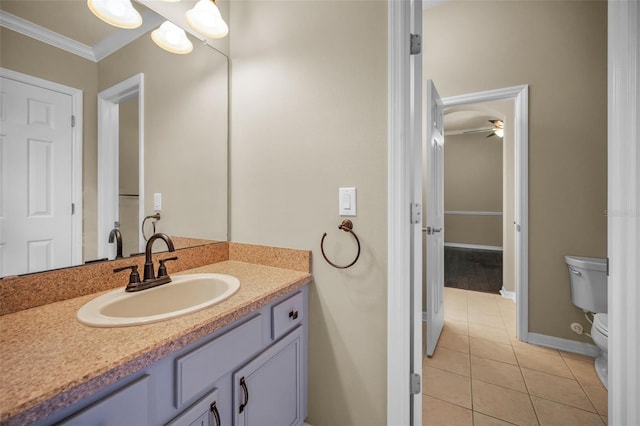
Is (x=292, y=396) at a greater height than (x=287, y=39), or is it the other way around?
(x=287, y=39)

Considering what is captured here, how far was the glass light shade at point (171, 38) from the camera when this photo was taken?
1269 mm

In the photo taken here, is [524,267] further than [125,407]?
Yes

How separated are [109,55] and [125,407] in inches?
48.4

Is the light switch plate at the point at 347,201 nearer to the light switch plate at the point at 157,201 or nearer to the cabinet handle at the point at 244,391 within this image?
the cabinet handle at the point at 244,391

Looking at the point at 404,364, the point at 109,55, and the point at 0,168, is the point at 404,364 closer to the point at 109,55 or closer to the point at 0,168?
the point at 0,168

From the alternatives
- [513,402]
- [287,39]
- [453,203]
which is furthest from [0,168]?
[453,203]

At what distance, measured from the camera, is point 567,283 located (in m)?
2.09

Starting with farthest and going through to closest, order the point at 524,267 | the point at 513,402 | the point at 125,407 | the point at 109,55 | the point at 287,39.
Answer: the point at 524,267
the point at 513,402
the point at 287,39
the point at 109,55
the point at 125,407

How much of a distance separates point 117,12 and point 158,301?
116cm

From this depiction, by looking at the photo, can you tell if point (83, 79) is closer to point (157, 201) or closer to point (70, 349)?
point (157, 201)

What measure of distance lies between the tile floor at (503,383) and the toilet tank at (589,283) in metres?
0.43

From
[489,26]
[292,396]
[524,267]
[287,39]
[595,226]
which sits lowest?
[292,396]

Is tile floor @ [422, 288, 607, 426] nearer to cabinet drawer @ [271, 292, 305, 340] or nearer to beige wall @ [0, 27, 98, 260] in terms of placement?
cabinet drawer @ [271, 292, 305, 340]

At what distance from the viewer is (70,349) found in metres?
0.63
